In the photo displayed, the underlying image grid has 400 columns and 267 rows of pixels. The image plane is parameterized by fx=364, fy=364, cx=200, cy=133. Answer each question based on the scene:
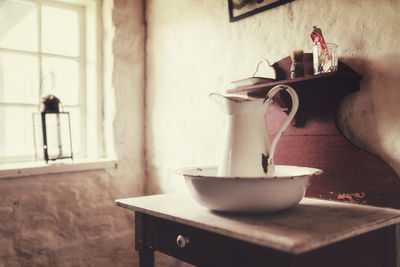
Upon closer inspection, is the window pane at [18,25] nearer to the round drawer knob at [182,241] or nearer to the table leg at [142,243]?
the table leg at [142,243]

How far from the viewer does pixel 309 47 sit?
136 centimetres

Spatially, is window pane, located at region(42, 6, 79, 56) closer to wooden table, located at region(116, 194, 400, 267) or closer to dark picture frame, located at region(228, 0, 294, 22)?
dark picture frame, located at region(228, 0, 294, 22)

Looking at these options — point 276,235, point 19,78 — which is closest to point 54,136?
point 19,78

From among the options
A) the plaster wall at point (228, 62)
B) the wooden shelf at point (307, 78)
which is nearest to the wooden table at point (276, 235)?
the plaster wall at point (228, 62)

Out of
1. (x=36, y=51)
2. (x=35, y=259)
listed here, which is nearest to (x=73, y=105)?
(x=36, y=51)

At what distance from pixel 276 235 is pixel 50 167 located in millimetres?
1428

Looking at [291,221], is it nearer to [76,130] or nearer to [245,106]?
[245,106]

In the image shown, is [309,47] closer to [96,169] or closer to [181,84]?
[181,84]

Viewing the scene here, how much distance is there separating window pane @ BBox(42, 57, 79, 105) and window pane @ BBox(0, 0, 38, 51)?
0.13 meters

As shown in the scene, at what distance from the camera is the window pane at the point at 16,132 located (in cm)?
196

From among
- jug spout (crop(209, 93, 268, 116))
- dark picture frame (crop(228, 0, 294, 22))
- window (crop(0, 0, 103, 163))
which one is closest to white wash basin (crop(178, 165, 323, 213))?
→ jug spout (crop(209, 93, 268, 116))

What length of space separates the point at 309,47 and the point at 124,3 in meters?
1.24

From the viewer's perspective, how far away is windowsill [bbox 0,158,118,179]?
68.4 inches

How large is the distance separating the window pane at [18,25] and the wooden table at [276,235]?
1.36 m
